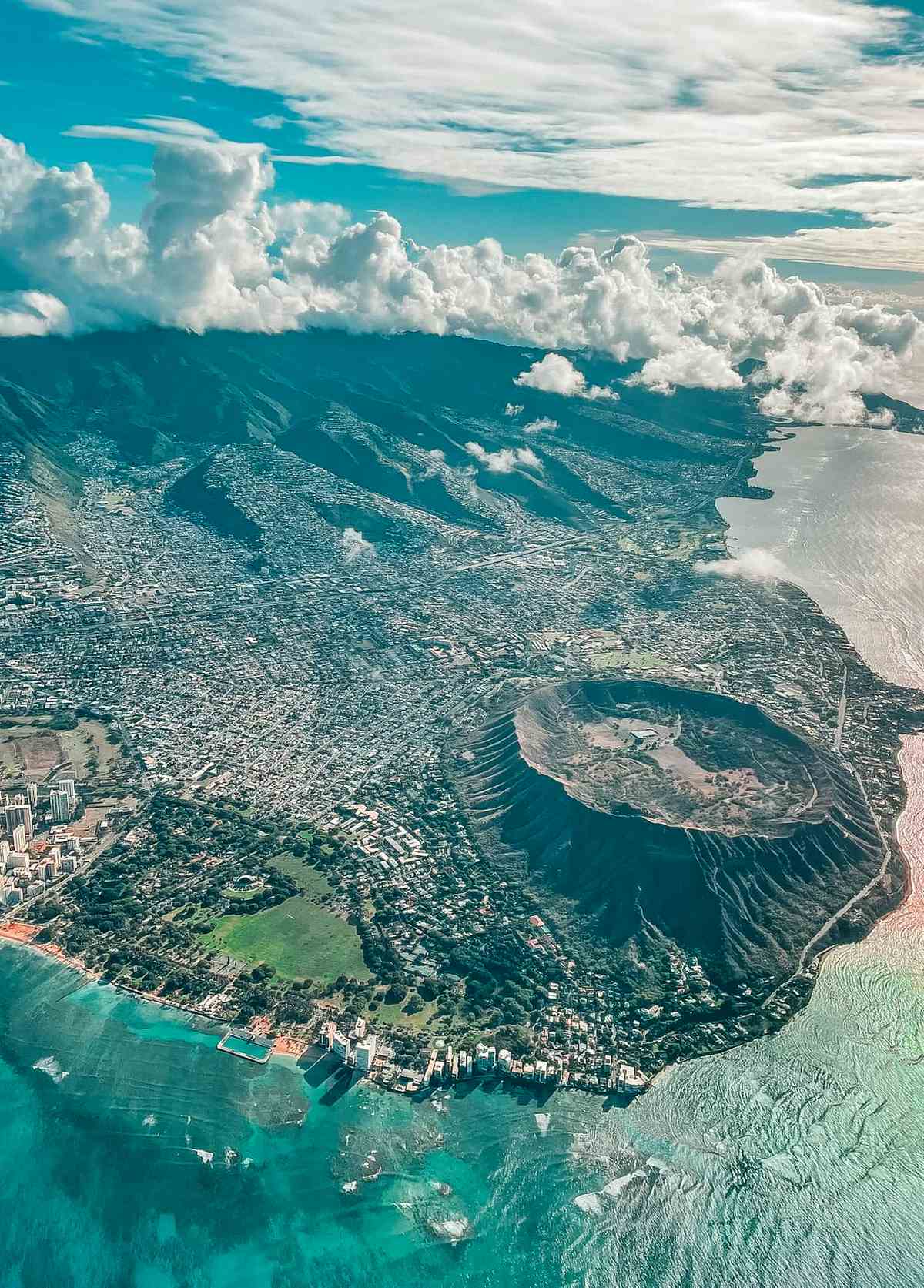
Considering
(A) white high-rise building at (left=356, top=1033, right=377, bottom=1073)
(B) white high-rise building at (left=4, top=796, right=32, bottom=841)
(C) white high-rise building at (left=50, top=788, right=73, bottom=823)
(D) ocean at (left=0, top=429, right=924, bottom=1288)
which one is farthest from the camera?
(C) white high-rise building at (left=50, top=788, right=73, bottom=823)

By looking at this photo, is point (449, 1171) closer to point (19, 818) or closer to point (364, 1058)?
point (364, 1058)

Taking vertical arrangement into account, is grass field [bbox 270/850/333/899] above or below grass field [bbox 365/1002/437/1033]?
below

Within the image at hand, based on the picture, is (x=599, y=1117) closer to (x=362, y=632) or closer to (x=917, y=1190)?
(x=917, y=1190)

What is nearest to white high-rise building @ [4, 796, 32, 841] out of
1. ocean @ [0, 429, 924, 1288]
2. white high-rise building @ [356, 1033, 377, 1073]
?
ocean @ [0, 429, 924, 1288]

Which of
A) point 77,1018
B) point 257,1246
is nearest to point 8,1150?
point 77,1018

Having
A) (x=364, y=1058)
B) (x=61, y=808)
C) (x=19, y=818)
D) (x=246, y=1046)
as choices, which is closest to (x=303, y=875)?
(x=246, y=1046)

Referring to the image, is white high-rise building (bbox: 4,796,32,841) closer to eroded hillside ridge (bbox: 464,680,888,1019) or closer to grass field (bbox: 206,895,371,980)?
grass field (bbox: 206,895,371,980)

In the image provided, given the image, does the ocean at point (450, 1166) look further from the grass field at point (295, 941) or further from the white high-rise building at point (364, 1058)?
the grass field at point (295, 941)
